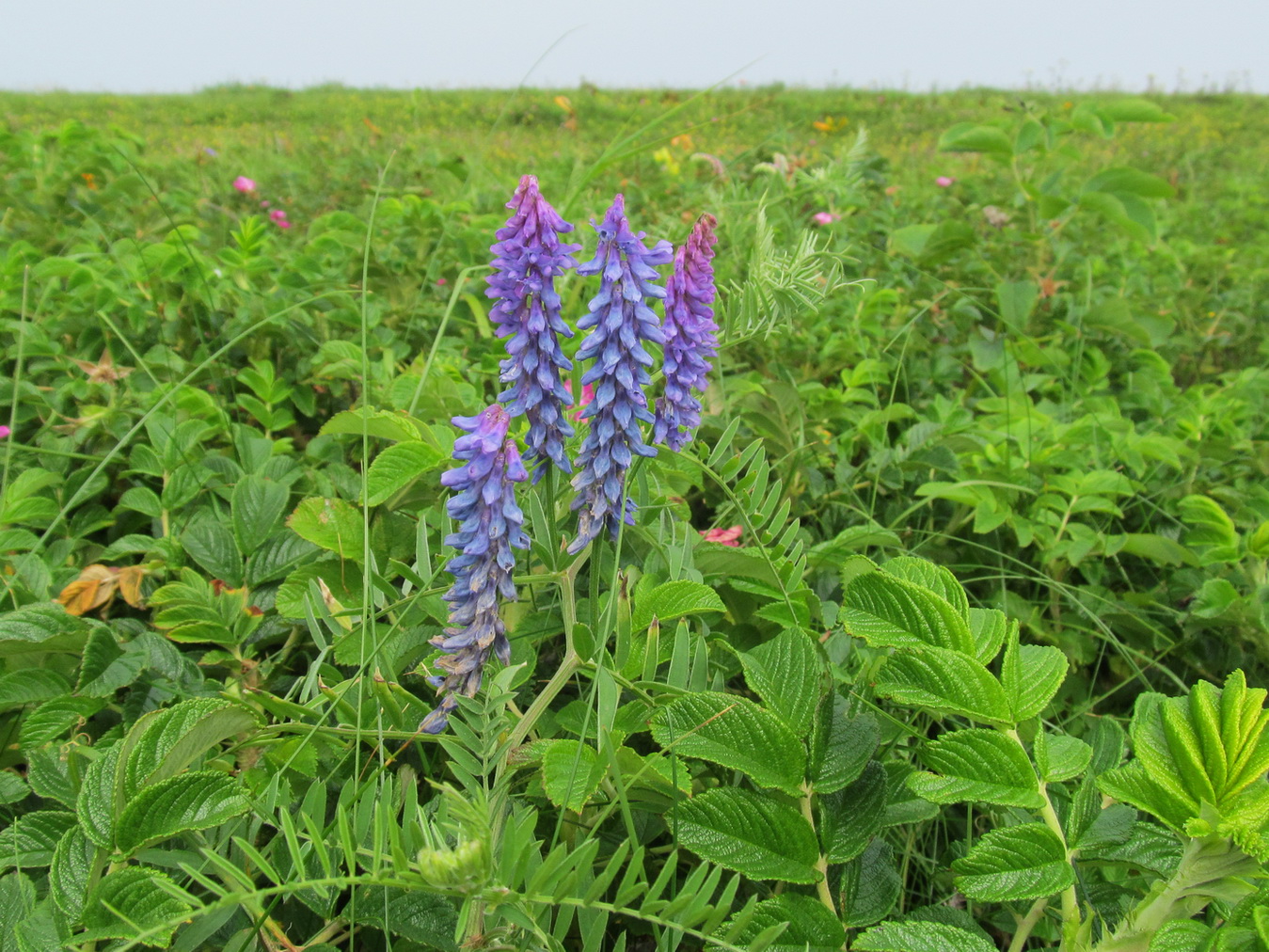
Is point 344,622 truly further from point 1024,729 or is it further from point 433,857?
point 1024,729

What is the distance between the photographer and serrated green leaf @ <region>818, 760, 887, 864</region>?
898mm

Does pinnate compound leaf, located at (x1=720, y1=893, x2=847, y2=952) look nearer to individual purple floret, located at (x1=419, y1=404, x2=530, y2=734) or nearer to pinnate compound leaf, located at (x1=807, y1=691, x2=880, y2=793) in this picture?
pinnate compound leaf, located at (x1=807, y1=691, x2=880, y2=793)

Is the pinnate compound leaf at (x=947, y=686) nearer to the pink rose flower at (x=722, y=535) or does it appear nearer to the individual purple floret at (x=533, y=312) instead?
the individual purple floret at (x=533, y=312)

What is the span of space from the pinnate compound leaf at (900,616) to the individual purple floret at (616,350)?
0.30 m

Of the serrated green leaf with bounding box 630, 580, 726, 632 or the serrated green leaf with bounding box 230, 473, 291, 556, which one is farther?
the serrated green leaf with bounding box 230, 473, 291, 556

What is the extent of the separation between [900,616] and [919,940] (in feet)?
1.07

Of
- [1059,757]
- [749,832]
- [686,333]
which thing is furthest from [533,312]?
[1059,757]

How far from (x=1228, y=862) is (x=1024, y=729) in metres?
0.23

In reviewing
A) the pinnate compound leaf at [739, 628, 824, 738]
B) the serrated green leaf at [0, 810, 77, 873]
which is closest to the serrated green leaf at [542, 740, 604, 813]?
the pinnate compound leaf at [739, 628, 824, 738]

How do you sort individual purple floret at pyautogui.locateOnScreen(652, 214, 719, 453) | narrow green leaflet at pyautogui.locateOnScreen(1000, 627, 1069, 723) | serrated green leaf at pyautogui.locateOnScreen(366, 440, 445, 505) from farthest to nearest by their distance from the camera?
serrated green leaf at pyautogui.locateOnScreen(366, 440, 445, 505)
individual purple floret at pyautogui.locateOnScreen(652, 214, 719, 453)
narrow green leaflet at pyautogui.locateOnScreen(1000, 627, 1069, 723)

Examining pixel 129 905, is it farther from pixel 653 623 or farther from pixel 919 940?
pixel 919 940

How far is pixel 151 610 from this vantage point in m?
1.51

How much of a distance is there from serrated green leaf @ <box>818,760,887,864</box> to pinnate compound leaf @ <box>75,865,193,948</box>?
0.64 m

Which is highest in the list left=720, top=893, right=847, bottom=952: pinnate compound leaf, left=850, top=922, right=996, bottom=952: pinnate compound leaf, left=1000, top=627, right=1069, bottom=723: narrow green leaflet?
left=1000, top=627, right=1069, bottom=723: narrow green leaflet
